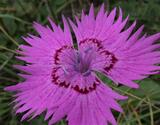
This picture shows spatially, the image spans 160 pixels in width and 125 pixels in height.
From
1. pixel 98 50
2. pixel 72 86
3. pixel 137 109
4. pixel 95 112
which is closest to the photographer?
pixel 95 112

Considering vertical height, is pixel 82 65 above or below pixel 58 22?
below

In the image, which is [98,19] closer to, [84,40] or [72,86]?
[84,40]

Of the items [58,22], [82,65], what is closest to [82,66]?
[82,65]

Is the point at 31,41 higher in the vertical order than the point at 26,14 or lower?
lower

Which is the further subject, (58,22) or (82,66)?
(58,22)

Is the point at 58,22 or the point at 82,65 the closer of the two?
the point at 82,65

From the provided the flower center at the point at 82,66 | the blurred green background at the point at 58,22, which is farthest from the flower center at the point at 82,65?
the blurred green background at the point at 58,22

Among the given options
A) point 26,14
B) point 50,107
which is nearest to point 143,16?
point 26,14

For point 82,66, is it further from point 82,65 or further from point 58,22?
point 58,22

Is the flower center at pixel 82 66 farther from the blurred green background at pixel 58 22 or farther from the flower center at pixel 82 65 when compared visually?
the blurred green background at pixel 58 22
